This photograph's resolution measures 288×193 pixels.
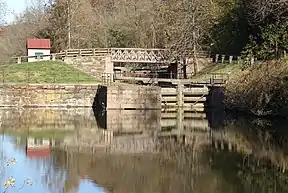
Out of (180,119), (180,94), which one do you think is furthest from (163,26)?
(180,119)

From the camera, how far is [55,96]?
1368 inches

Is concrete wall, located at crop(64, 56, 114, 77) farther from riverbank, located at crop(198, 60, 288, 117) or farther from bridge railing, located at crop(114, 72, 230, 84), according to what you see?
riverbank, located at crop(198, 60, 288, 117)

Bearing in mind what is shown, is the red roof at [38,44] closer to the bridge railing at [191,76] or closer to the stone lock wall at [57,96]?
the bridge railing at [191,76]

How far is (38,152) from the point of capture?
1783 centimetres

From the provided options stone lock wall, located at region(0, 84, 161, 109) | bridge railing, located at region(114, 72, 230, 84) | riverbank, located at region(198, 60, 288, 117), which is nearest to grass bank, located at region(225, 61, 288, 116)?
riverbank, located at region(198, 60, 288, 117)

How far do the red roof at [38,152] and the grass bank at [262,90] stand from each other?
12628 mm

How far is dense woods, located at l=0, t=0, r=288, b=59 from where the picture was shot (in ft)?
112

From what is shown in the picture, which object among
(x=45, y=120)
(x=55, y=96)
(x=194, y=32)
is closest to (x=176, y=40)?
(x=194, y=32)

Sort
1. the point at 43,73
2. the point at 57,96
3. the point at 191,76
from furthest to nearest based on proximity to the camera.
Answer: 1. the point at 191,76
2. the point at 43,73
3. the point at 57,96

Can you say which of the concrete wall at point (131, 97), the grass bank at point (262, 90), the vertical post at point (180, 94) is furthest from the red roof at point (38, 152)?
the vertical post at point (180, 94)

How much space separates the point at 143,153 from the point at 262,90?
1159 centimetres

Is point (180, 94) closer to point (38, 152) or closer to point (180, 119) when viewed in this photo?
point (180, 119)

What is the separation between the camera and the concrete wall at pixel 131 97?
32.2 metres

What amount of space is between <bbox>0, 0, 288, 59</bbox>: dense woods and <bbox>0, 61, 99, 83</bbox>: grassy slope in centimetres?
440
